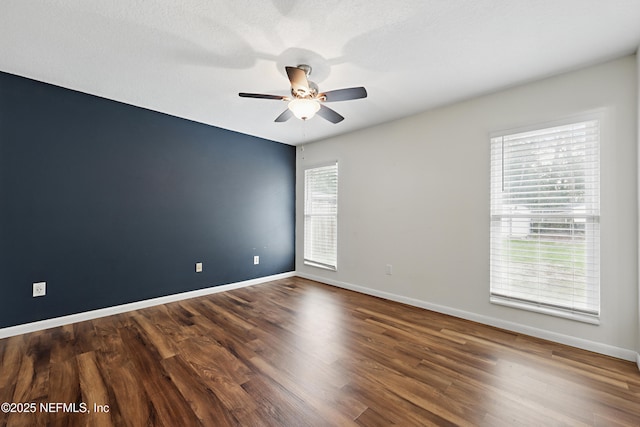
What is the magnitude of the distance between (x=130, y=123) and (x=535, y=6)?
4081mm

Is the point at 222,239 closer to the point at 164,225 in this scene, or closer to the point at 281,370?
the point at 164,225

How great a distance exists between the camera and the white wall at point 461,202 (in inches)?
87.3

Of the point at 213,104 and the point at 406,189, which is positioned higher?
the point at 213,104

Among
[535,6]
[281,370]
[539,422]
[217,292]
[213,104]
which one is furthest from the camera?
[217,292]

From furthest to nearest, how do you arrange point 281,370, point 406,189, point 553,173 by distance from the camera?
point 406,189 < point 553,173 < point 281,370

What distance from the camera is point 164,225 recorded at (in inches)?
143

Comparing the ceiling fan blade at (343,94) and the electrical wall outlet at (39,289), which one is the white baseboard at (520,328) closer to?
the ceiling fan blade at (343,94)

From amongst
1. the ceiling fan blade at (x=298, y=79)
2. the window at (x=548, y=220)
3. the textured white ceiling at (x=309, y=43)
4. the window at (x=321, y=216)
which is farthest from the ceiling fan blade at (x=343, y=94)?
the window at (x=321, y=216)

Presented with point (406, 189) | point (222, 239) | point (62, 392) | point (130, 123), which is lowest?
point (62, 392)

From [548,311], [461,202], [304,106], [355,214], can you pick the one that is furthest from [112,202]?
[548,311]

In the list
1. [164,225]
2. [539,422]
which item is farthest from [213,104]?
[539,422]

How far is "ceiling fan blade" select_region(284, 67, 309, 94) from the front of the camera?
2021mm

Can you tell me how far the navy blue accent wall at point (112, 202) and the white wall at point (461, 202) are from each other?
5.34ft

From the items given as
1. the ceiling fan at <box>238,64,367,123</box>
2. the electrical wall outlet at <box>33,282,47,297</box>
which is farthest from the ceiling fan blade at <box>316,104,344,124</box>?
the electrical wall outlet at <box>33,282,47,297</box>
